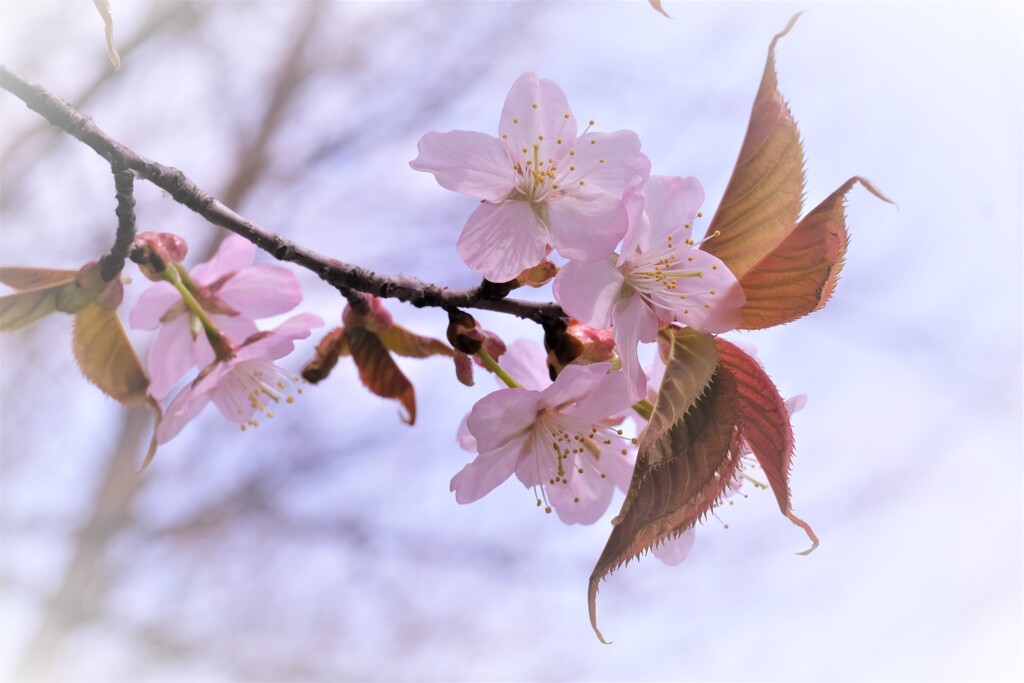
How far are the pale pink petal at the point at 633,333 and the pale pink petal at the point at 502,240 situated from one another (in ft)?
0.21

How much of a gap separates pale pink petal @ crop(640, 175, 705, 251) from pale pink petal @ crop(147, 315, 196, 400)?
45 cm

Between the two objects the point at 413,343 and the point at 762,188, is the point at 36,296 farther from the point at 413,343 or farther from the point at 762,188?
the point at 762,188

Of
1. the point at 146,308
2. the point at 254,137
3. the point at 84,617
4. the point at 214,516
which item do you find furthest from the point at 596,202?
the point at 84,617

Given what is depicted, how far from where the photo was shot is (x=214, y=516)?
276cm

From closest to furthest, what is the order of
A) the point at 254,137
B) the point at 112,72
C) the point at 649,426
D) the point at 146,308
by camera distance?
the point at 649,426 < the point at 146,308 < the point at 112,72 < the point at 254,137

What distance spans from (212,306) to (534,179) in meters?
0.37

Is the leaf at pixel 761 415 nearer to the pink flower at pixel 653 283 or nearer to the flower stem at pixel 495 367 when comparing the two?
the pink flower at pixel 653 283

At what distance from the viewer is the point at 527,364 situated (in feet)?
2.02

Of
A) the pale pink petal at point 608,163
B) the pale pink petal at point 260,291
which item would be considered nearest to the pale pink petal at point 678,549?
the pale pink petal at point 608,163

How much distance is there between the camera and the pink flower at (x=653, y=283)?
1.47 ft

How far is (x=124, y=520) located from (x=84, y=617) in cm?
38

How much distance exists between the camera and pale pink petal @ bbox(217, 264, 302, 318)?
695mm

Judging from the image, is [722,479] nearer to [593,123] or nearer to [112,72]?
[593,123]

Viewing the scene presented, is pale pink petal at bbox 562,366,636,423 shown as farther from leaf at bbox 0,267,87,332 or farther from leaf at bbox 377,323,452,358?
leaf at bbox 0,267,87,332
